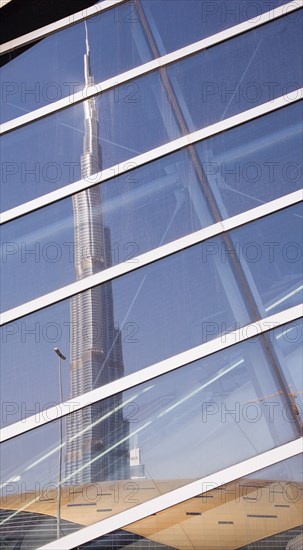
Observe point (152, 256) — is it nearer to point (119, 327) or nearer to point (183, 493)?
point (119, 327)

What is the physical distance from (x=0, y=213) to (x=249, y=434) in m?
3.61

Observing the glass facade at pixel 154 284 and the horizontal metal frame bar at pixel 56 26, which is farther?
the horizontal metal frame bar at pixel 56 26

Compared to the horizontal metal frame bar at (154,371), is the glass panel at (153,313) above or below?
above

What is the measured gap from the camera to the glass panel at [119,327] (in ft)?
22.6

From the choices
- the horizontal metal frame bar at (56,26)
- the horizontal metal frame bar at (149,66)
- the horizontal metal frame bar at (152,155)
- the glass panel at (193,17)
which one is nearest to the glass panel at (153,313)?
the horizontal metal frame bar at (152,155)

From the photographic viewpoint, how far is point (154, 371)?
683 cm

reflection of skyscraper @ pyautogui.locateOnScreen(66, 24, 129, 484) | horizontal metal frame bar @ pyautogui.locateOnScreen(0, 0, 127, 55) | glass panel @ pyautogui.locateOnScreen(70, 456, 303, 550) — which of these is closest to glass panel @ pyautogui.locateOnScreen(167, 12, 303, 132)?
reflection of skyscraper @ pyautogui.locateOnScreen(66, 24, 129, 484)

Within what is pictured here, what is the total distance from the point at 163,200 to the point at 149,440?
2.45m

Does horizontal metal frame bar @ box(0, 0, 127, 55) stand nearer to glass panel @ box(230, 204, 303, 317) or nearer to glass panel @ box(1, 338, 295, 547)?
glass panel @ box(230, 204, 303, 317)

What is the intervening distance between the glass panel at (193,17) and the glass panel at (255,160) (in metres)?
1.31

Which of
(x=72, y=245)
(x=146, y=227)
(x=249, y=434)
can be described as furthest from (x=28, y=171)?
(x=249, y=434)

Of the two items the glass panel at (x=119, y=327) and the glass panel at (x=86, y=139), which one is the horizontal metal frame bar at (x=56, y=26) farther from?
the glass panel at (x=119, y=327)

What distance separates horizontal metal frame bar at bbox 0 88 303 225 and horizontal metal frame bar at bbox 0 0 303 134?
3.22 feet

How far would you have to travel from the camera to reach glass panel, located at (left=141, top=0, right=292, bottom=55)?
26.2ft
